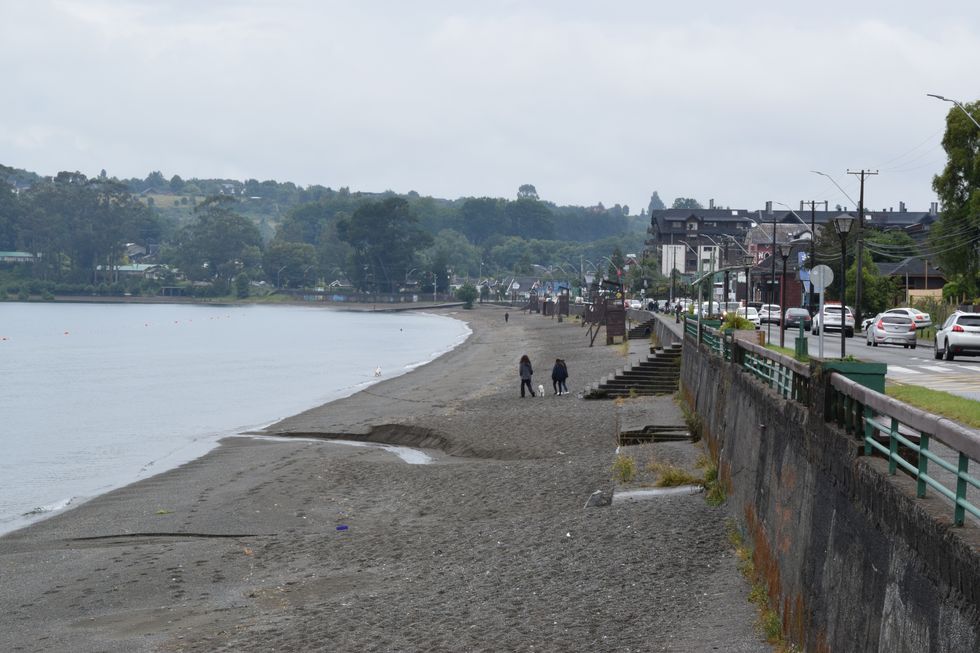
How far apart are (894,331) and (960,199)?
2144 cm

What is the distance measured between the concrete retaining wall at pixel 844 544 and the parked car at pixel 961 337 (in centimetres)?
2272

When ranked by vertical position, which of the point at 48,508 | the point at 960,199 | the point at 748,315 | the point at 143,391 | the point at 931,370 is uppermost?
the point at 960,199

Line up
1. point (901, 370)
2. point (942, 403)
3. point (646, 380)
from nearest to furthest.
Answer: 1. point (942, 403)
2. point (901, 370)
3. point (646, 380)

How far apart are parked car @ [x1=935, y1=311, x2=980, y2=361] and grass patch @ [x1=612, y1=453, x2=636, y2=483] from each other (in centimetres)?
1833

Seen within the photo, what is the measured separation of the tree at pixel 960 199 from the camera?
6338 centimetres

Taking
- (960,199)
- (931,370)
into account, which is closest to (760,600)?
(931,370)

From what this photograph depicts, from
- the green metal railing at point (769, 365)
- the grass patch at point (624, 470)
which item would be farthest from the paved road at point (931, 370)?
the grass patch at point (624, 470)

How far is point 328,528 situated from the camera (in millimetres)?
23594

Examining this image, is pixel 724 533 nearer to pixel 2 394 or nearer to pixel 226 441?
pixel 226 441

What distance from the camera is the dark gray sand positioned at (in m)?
15.1

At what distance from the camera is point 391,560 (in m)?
19.9

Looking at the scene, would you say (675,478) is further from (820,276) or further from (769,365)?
(820,276)

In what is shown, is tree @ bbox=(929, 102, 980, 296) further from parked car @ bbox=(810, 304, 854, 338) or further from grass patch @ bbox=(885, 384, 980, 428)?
grass patch @ bbox=(885, 384, 980, 428)

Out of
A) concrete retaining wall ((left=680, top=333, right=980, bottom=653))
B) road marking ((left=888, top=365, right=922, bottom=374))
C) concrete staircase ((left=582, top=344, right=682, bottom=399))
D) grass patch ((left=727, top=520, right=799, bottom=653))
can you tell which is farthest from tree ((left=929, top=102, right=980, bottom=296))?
concrete retaining wall ((left=680, top=333, right=980, bottom=653))
